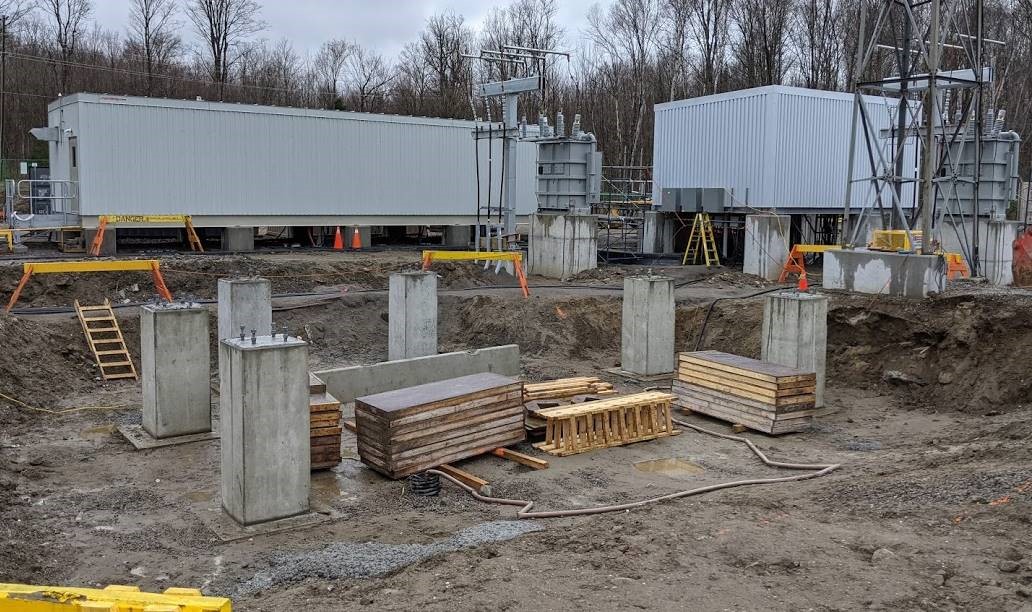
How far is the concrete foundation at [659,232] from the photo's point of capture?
31.8 metres

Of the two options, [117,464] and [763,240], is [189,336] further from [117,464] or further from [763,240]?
[763,240]

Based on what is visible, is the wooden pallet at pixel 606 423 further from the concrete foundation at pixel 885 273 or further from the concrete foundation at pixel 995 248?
the concrete foundation at pixel 995 248

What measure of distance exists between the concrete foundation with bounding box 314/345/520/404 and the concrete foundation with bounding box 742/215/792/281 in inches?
446

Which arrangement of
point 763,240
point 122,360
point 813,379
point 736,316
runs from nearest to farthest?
point 813,379 < point 122,360 < point 736,316 < point 763,240

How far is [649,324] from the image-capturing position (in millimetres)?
18438

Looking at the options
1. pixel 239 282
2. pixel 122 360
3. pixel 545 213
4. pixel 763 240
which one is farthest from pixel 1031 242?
A: pixel 122 360

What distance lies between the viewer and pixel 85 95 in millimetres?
26438

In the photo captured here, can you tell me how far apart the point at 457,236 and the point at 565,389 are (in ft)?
67.1

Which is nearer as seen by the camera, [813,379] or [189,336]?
[189,336]

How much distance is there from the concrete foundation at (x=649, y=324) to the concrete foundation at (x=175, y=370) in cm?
872

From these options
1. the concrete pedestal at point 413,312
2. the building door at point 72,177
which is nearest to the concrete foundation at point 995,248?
the concrete pedestal at point 413,312

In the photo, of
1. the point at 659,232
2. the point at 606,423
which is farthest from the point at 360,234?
the point at 606,423

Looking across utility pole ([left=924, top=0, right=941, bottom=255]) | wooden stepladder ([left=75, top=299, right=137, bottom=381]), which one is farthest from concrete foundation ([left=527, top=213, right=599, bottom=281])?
wooden stepladder ([left=75, top=299, right=137, bottom=381])

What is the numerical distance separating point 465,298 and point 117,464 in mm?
11217
